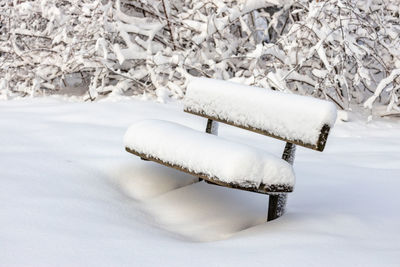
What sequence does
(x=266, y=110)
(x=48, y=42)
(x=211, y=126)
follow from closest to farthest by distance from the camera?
(x=266, y=110), (x=211, y=126), (x=48, y=42)

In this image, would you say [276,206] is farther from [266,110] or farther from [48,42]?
[48,42]

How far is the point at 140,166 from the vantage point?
355 centimetres

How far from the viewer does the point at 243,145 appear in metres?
2.84

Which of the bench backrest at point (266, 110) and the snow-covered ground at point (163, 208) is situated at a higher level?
the bench backrest at point (266, 110)

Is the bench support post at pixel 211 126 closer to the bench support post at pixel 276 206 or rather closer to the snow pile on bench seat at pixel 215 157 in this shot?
the snow pile on bench seat at pixel 215 157

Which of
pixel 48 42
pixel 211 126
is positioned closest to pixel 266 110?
pixel 211 126

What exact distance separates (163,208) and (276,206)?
61 centimetres

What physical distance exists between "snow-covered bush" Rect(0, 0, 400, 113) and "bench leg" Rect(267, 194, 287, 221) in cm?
243

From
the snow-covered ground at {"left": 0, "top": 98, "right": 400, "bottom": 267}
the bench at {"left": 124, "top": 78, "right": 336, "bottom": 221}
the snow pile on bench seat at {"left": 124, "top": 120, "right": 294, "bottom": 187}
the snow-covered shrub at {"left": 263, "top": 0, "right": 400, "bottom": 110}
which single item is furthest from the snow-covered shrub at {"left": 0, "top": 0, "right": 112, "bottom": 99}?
the snow pile on bench seat at {"left": 124, "top": 120, "right": 294, "bottom": 187}

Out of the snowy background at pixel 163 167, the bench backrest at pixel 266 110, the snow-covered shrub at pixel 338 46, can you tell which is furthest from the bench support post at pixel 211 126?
the snow-covered shrub at pixel 338 46

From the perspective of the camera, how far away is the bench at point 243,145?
268 centimetres

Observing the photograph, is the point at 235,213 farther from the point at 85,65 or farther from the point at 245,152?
the point at 85,65

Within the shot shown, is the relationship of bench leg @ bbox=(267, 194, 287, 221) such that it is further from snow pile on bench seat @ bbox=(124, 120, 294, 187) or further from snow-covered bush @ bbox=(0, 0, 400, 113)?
snow-covered bush @ bbox=(0, 0, 400, 113)

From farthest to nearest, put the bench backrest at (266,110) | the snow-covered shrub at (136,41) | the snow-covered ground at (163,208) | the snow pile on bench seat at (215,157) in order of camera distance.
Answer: the snow-covered shrub at (136,41) → the bench backrest at (266,110) → the snow pile on bench seat at (215,157) → the snow-covered ground at (163,208)
